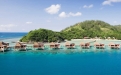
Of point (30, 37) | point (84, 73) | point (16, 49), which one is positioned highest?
point (30, 37)

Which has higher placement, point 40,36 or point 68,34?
point 68,34

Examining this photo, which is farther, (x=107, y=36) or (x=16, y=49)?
(x=107, y=36)

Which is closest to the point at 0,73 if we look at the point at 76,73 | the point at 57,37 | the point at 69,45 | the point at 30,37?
the point at 76,73

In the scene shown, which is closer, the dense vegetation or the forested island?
the dense vegetation

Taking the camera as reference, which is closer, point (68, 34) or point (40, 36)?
point (40, 36)

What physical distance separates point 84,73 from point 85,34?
138 ft

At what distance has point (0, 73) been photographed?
14.1m

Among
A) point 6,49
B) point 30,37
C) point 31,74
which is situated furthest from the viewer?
point 30,37

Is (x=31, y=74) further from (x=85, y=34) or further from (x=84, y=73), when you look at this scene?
(x=85, y=34)

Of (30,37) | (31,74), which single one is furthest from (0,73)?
(30,37)

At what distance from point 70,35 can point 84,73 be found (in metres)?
39.1

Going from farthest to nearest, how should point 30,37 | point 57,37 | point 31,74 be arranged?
point 57,37, point 30,37, point 31,74

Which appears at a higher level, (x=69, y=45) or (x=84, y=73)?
(x=69, y=45)

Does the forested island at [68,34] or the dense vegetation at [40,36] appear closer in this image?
the dense vegetation at [40,36]
